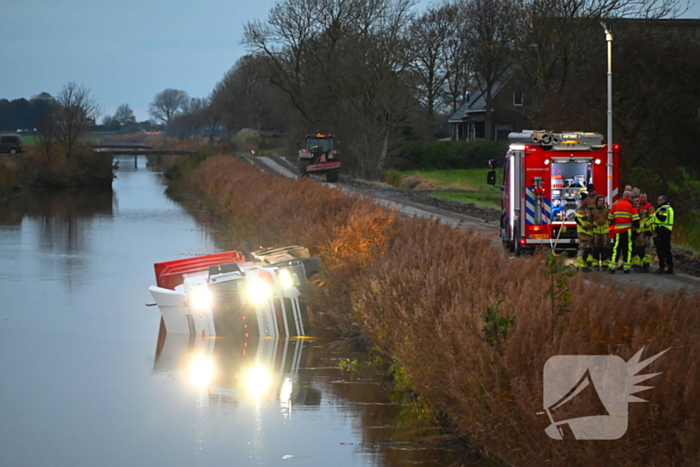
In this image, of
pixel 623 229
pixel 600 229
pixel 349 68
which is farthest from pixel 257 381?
pixel 349 68

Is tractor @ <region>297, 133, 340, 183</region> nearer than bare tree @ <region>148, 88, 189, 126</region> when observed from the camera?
Yes

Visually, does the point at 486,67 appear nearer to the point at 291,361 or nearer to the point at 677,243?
the point at 677,243

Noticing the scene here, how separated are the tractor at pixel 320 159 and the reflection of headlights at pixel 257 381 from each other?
3907 cm

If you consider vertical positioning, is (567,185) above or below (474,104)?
below

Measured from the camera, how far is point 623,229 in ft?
55.3

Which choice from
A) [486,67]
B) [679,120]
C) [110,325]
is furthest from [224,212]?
[486,67]

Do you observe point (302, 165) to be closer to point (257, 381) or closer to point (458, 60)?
point (458, 60)

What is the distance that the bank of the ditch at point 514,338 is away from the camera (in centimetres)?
643

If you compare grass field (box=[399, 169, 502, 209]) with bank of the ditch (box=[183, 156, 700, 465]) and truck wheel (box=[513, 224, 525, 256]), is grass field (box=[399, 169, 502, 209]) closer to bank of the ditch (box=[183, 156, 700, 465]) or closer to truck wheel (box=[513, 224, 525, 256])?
truck wheel (box=[513, 224, 525, 256])

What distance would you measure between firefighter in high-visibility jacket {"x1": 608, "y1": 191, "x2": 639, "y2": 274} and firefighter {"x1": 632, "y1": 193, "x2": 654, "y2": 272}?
156 millimetres

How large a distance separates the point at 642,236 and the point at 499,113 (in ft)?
206

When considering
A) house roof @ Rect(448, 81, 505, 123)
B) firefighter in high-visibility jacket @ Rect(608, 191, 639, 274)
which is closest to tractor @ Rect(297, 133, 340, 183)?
house roof @ Rect(448, 81, 505, 123)

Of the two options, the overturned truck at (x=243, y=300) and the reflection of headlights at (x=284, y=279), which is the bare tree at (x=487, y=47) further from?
the reflection of headlights at (x=284, y=279)

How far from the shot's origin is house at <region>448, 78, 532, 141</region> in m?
77.9
